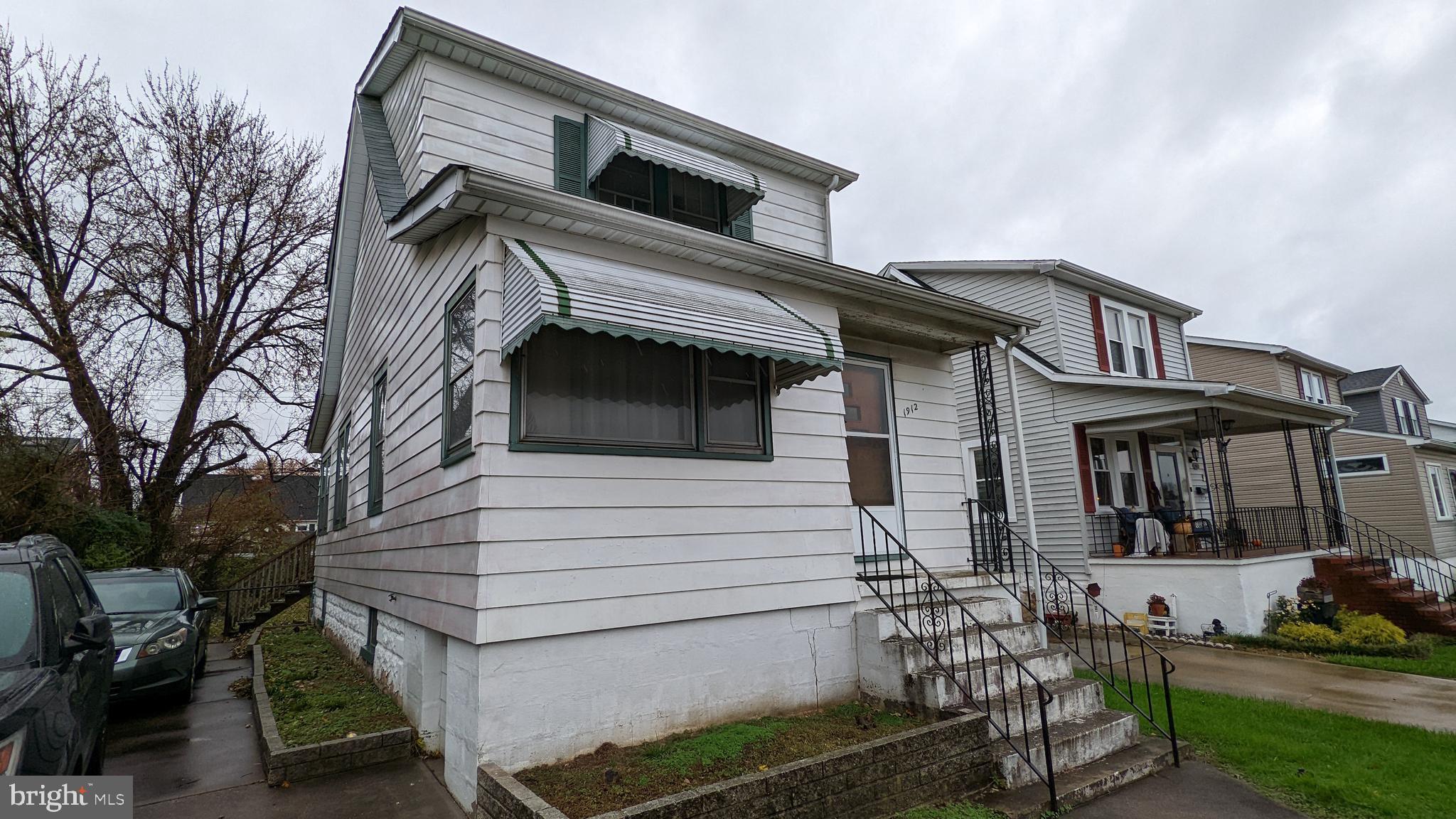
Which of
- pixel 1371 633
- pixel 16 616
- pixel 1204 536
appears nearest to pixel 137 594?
pixel 16 616

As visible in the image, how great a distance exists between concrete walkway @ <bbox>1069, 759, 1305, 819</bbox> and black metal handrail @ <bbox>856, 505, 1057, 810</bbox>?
0.40m

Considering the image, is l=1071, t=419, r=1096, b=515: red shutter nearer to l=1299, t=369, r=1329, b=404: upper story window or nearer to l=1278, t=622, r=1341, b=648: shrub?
l=1278, t=622, r=1341, b=648: shrub

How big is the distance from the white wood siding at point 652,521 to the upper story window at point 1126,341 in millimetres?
12995

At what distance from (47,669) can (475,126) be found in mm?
5084

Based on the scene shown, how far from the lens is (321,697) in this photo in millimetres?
6656

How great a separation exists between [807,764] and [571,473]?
93.3 inches

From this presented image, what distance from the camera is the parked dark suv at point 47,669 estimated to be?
2764 millimetres

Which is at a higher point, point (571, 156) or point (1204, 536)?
point (571, 156)

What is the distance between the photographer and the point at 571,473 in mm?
4707

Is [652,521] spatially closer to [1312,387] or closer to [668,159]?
[668,159]

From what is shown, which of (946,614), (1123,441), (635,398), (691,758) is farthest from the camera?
(1123,441)

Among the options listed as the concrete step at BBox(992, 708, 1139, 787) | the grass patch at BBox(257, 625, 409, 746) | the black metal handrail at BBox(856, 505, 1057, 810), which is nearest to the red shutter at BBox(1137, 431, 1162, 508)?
the black metal handrail at BBox(856, 505, 1057, 810)

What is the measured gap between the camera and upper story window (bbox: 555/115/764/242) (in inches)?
256

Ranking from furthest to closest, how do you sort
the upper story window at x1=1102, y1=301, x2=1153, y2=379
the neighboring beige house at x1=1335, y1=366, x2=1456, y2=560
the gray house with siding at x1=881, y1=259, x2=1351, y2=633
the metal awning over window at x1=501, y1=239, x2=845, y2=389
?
the neighboring beige house at x1=1335, y1=366, x2=1456, y2=560 < the upper story window at x1=1102, y1=301, x2=1153, y2=379 < the gray house with siding at x1=881, y1=259, x2=1351, y2=633 < the metal awning over window at x1=501, y1=239, x2=845, y2=389
